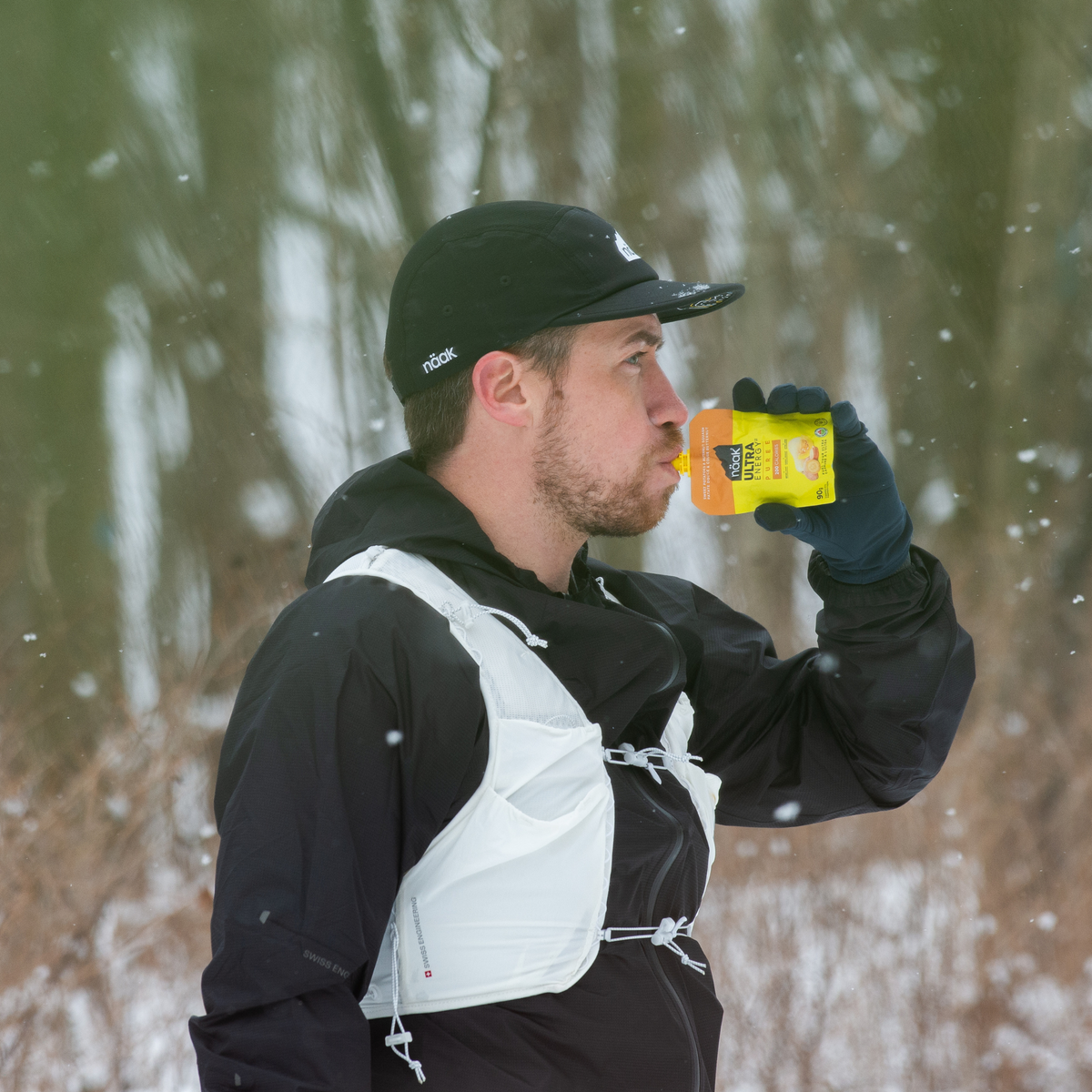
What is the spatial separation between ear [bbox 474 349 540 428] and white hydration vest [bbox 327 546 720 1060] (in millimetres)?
372

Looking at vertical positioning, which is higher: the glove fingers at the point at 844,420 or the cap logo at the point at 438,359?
the cap logo at the point at 438,359

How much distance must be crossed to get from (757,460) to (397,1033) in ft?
3.36

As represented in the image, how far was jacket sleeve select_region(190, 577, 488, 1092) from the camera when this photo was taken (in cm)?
109

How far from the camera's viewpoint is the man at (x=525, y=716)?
1.15 metres

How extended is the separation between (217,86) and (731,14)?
1988 millimetres

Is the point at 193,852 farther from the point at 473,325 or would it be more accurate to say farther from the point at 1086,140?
the point at 1086,140

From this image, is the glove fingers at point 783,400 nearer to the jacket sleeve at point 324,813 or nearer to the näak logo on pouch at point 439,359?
the näak logo on pouch at point 439,359

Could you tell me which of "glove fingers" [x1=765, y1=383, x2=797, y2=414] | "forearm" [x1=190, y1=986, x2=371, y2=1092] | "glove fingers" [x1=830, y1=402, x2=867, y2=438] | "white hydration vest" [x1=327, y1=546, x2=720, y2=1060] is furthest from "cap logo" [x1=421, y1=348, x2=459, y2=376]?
"forearm" [x1=190, y1=986, x2=371, y2=1092]

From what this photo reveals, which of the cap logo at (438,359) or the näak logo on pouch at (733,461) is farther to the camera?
the näak logo on pouch at (733,461)

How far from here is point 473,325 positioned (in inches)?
61.7

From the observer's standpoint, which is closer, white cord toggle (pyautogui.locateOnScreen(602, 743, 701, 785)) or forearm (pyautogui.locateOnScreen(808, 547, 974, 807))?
white cord toggle (pyautogui.locateOnScreen(602, 743, 701, 785))

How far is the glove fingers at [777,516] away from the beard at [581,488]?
0.66 ft

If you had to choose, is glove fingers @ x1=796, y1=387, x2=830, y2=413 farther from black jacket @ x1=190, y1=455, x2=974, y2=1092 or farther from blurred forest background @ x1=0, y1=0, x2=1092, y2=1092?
blurred forest background @ x1=0, y1=0, x2=1092, y2=1092

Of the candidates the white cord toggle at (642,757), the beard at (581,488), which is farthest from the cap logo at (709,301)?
the white cord toggle at (642,757)
